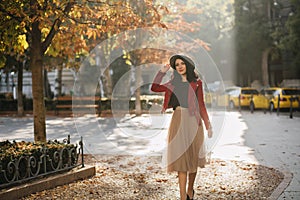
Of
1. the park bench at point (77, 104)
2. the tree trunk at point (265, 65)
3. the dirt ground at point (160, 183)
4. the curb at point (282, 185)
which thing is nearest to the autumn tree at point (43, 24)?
the dirt ground at point (160, 183)

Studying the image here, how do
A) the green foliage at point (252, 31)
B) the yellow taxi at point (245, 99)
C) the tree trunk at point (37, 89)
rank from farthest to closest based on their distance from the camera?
the green foliage at point (252, 31), the yellow taxi at point (245, 99), the tree trunk at point (37, 89)

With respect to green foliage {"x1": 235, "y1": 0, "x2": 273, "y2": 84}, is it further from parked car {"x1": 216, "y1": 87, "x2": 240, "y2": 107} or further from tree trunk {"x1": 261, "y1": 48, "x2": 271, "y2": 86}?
parked car {"x1": 216, "y1": 87, "x2": 240, "y2": 107}

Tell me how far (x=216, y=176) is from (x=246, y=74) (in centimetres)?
3378

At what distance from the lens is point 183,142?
500 centimetres

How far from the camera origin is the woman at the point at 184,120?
5004 mm

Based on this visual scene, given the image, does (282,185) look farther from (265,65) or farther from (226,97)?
(265,65)

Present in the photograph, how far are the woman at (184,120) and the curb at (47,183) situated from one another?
1840mm

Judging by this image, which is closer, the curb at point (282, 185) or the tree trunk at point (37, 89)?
the curb at point (282, 185)

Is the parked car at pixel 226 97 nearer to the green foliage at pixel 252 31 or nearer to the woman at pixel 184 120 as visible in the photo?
the green foliage at pixel 252 31

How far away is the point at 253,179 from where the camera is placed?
21.4ft

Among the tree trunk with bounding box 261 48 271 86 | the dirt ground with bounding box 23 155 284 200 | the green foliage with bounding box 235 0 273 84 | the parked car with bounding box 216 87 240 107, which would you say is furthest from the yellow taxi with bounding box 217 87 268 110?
the dirt ground with bounding box 23 155 284 200

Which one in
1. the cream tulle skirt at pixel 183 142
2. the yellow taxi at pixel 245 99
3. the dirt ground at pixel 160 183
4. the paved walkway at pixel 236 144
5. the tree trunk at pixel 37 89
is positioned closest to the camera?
the cream tulle skirt at pixel 183 142

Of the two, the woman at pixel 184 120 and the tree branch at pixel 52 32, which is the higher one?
the tree branch at pixel 52 32

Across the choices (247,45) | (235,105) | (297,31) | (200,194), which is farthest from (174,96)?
(247,45)
